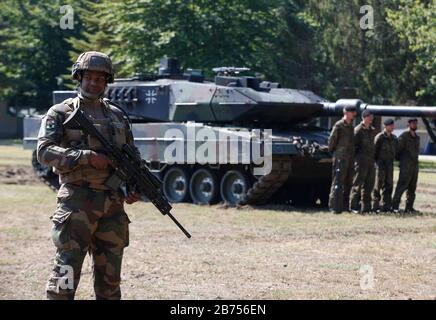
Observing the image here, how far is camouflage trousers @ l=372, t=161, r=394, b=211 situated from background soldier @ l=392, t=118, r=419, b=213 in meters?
0.12

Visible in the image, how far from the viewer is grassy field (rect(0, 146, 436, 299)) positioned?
918 centimetres

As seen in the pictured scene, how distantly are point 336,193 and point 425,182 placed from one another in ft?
28.9

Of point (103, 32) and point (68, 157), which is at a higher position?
point (103, 32)

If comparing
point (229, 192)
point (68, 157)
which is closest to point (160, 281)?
point (68, 157)

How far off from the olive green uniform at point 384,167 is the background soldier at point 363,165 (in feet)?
1.24

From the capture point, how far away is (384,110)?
58.6 feet

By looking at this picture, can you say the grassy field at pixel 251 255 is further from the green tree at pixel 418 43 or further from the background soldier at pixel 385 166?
the green tree at pixel 418 43

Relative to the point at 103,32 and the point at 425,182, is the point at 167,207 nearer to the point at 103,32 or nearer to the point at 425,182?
the point at 425,182

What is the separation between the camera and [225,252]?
11.8 meters

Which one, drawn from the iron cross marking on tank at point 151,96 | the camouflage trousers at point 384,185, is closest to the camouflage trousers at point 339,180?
the camouflage trousers at point 384,185

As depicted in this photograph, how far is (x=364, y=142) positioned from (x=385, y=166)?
71 centimetres

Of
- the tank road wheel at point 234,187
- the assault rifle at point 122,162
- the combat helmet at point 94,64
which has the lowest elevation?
the tank road wheel at point 234,187

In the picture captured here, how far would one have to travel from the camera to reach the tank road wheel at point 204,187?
18609mm

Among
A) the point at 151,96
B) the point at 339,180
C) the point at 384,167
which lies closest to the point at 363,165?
the point at 339,180
